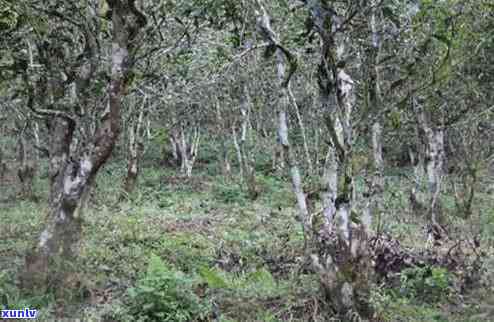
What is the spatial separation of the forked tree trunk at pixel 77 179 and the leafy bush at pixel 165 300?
140cm

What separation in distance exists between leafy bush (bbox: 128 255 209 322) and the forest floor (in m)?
0.01

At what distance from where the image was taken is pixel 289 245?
1189 cm

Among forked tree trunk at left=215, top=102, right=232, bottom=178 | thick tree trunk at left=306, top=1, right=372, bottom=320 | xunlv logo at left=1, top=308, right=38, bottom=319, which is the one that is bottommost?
xunlv logo at left=1, top=308, right=38, bottom=319

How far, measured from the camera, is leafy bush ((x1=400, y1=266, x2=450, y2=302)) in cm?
816

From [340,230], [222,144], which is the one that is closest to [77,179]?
[340,230]

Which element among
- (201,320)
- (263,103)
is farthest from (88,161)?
(263,103)

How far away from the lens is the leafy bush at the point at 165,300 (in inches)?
266

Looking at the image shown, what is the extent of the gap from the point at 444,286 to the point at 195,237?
5889 millimetres

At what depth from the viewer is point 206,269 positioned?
8.14 m

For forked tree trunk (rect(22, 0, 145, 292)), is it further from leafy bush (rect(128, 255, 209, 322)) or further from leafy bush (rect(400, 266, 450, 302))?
leafy bush (rect(400, 266, 450, 302))

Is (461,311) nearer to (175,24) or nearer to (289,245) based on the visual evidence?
(289,245)

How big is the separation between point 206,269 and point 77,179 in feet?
6.70

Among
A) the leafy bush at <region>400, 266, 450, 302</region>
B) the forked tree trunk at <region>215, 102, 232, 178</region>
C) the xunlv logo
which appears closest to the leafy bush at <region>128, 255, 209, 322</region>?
the xunlv logo

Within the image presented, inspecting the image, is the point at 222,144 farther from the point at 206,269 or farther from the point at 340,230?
the point at 340,230
